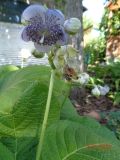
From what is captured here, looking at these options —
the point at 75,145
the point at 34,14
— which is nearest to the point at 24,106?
the point at 75,145

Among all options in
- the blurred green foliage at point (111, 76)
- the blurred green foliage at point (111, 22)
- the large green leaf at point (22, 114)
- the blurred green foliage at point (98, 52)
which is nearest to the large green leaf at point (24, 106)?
the large green leaf at point (22, 114)

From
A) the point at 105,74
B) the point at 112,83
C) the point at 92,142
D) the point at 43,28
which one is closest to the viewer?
the point at 92,142

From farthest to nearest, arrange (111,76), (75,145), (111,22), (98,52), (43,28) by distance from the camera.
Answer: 1. (98,52)
2. (111,22)
3. (111,76)
4. (43,28)
5. (75,145)

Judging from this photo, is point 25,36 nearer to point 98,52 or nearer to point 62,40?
point 62,40

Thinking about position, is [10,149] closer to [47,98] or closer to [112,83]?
[47,98]

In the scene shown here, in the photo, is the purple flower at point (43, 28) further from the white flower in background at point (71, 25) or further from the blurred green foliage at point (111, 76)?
the blurred green foliage at point (111, 76)

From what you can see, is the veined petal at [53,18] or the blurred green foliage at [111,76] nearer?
the veined petal at [53,18]

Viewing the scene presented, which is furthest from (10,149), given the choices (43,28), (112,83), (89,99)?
(112,83)
